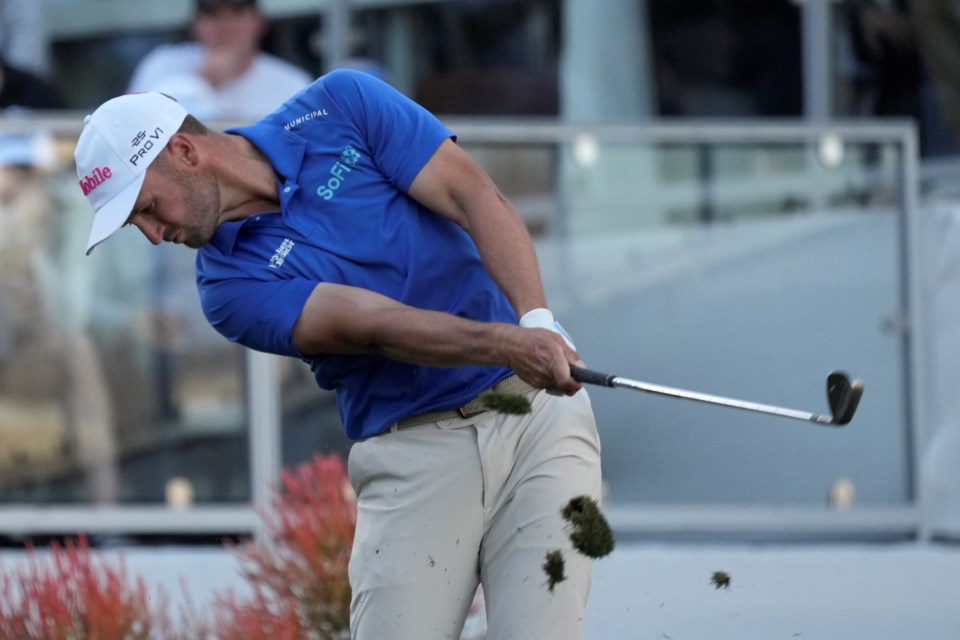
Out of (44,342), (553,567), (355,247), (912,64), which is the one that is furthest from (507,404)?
(912,64)

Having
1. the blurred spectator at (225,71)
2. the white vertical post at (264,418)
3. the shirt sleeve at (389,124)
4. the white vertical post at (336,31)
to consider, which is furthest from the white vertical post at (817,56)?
the shirt sleeve at (389,124)

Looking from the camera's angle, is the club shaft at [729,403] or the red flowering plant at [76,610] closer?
the club shaft at [729,403]

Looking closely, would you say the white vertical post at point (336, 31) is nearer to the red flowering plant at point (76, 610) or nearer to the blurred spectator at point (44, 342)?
the blurred spectator at point (44, 342)

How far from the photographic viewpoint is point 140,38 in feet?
30.2

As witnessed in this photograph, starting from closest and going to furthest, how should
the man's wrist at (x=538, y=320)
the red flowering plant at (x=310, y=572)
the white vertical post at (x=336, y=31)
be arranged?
the man's wrist at (x=538, y=320) < the red flowering plant at (x=310, y=572) < the white vertical post at (x=336, y=31)

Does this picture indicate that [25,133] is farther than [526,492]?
Yes

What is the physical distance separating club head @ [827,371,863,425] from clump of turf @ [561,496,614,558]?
0.52m

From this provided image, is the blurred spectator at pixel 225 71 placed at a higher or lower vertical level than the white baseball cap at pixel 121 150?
higher

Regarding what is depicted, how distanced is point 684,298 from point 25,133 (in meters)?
2.84

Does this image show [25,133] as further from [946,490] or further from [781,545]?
[946,490]

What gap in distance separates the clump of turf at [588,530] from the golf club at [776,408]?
1.08 feet

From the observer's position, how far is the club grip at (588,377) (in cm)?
326

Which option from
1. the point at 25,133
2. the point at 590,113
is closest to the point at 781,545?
the point at 590,113

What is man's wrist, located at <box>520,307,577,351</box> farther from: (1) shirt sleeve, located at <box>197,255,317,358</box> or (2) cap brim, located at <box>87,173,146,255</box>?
(2) cap brim, located at <box>87,173,146,255</box>
